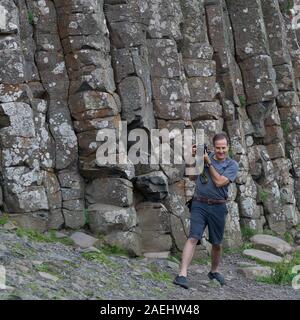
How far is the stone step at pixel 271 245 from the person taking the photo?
18906 mm

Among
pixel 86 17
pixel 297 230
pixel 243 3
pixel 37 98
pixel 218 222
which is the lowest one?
pixel 297 230

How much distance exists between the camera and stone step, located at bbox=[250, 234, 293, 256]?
1891cm

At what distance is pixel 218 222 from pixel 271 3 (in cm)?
1549

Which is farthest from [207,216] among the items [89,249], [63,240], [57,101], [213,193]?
[57,101]

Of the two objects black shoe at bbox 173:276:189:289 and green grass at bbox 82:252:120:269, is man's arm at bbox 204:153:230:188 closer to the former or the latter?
black shoe at bbox 173:276:189:289

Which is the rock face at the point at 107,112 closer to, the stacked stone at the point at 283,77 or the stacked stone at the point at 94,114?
the stacked stone at the point at 94,114

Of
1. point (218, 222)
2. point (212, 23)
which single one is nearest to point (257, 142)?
point (212, 23)

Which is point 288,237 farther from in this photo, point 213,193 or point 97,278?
point 97,278
